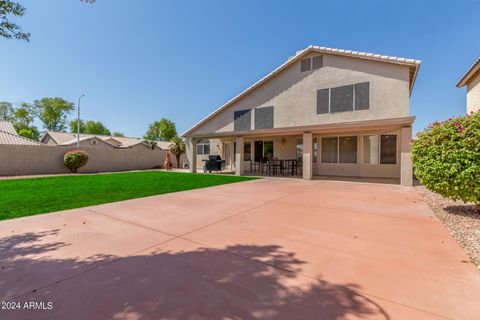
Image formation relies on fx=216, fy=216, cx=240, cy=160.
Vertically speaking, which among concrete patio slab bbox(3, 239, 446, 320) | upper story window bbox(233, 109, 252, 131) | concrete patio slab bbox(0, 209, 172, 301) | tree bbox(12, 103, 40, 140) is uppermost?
tree bbox(12, 103, 40, 140)

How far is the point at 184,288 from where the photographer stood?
7.27 feet

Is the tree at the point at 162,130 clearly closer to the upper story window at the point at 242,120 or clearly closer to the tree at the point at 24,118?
the tree at the point at 24,118

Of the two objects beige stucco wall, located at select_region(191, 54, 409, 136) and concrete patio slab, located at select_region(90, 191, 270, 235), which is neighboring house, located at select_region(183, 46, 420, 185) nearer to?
beige stucco wall, located at select_region(191, 54, 409, 136)

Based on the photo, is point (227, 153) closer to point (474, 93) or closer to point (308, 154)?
point (308, 154)

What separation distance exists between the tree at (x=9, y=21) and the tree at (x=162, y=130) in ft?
155

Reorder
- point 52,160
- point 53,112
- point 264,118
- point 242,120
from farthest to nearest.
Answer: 1. point 53,112
2. point 242,120
3. point 52,160
4. point 264,118

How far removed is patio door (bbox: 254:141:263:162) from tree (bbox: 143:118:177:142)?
37.0m

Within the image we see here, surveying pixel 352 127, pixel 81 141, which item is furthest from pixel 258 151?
pixel 81 141

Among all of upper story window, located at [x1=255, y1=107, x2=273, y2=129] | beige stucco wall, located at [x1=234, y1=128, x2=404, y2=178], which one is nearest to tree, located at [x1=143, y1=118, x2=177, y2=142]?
upper story window, located at [x1=255, y1=107, x2=273, y2=129]

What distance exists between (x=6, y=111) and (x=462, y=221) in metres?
62.6

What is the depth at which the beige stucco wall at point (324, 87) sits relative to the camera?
34.9 ft

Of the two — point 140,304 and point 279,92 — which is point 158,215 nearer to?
point 140,304

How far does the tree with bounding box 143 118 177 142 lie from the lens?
51.0 m

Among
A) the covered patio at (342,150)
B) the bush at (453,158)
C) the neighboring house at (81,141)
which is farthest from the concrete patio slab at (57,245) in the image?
the neighboring house at (81,141)
